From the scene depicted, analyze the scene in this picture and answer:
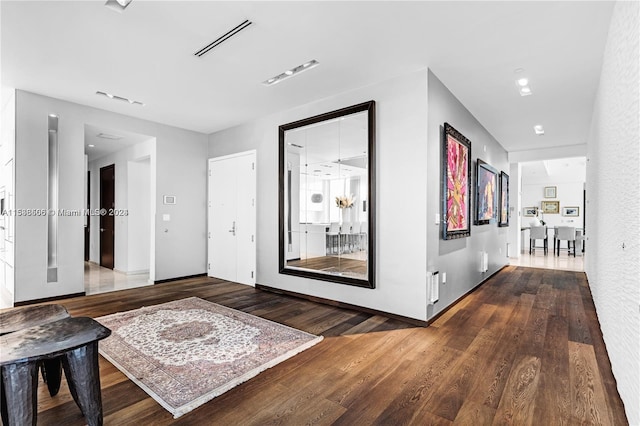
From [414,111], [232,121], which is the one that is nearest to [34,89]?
[232,121]

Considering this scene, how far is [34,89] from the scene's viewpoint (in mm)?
4219

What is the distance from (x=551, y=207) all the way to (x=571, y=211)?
0.67m

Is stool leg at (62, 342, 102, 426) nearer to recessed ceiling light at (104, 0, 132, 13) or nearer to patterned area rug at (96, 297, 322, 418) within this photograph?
patterned area rug at (96, 297, 322, 418)

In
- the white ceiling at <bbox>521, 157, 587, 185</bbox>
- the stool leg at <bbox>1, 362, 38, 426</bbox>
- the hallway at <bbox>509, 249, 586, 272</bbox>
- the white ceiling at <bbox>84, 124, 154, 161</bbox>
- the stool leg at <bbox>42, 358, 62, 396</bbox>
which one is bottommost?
the hallway at <bbox>509, 249, 586, 272</bbox>

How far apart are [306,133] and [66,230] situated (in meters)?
3.71

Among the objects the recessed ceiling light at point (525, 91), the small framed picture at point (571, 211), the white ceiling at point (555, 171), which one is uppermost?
the recessed ceiling light at point (525, 91)

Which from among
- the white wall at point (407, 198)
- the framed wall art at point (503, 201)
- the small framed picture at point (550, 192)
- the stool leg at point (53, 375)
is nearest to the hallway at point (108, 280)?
the white wall at point (407, 198)

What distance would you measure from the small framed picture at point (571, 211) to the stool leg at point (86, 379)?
15.7m

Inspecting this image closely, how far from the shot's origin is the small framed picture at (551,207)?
1312 cm

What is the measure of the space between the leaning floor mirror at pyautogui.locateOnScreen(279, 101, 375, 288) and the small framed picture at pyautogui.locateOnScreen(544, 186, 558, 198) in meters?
12.8

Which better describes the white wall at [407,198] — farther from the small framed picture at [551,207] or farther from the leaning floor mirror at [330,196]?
the small framed picture at [551,207]

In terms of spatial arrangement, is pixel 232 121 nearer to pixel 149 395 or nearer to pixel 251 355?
pixel 251 355

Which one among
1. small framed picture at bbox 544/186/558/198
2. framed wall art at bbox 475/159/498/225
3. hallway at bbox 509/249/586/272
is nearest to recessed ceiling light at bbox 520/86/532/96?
framed wall art at bbox 475/159/498/225

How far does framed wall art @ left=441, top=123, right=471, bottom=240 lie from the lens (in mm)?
3955
